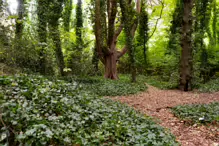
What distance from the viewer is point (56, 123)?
9.25 feet

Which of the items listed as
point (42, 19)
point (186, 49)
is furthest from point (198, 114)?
point (42, 19)

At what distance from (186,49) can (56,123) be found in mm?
8815

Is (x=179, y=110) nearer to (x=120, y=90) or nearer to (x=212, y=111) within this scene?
(x=212, y=111)

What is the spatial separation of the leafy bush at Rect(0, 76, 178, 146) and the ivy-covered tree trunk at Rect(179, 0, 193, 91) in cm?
661

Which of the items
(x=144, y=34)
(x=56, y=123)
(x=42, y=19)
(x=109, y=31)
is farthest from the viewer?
(x=144, y=34)

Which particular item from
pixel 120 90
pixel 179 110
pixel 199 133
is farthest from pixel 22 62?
pixel 199 133

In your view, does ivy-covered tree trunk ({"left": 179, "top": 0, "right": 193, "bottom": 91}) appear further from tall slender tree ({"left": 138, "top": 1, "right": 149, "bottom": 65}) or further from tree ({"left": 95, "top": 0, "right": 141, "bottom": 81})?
tall slender tree ({"left": 138, "top": 1, "right": 149, "bottom": 65})

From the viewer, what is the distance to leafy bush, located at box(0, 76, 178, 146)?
245 cm

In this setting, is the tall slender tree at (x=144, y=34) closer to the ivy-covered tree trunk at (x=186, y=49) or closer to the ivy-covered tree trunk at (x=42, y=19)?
the ivy-covered tree trunk at (x=186, y=49)

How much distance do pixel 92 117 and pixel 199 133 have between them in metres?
2.53

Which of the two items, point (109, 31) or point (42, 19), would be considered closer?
point (42, 19)

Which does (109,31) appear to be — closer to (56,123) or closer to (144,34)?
(144,34)

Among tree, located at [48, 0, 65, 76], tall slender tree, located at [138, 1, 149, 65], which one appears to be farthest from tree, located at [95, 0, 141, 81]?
tall slender tree, located at [138, 1, 149, 65]

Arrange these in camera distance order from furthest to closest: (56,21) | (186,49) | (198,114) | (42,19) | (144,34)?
(144,34) < (56,21) < (42,19) < (186,49) < (198,114)
